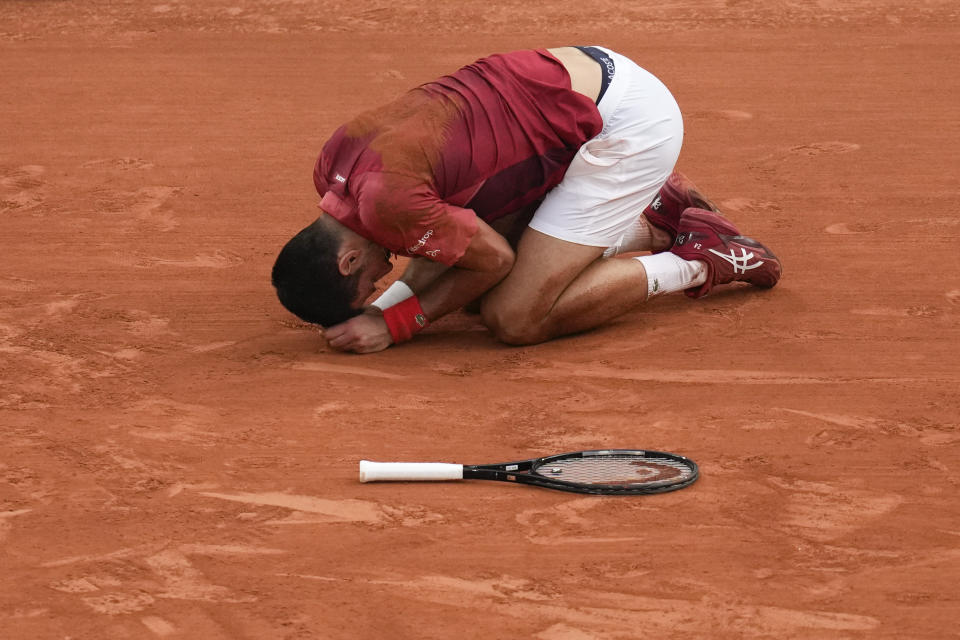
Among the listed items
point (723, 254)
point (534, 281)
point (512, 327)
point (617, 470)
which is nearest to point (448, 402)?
point (512, 327)

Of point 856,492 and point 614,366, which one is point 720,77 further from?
point 856,492

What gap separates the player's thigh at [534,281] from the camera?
469cm

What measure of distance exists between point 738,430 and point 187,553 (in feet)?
5.54

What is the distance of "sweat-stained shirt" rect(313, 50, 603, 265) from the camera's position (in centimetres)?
432

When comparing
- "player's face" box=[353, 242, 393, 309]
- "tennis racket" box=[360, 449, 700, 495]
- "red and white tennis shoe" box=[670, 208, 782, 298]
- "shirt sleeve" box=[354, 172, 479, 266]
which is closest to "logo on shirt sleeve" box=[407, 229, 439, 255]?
"shirt sleeve" box=[354, 172, 479, 266]

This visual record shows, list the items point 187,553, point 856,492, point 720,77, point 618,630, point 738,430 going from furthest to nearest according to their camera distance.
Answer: point 720,77 → point 738,430 → point 856,492 → point 187,553 → point 618,630

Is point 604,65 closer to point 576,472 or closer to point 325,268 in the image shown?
point 325,268

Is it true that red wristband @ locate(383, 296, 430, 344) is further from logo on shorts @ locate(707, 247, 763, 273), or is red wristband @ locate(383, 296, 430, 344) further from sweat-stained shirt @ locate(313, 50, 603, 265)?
logo on shorts @ locate(707, 247, 763, 273)

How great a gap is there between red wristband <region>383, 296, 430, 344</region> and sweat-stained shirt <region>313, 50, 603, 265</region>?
1.10 ft

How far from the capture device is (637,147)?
478 centimetres

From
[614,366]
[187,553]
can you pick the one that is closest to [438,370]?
[614,366]

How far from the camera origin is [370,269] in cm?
455

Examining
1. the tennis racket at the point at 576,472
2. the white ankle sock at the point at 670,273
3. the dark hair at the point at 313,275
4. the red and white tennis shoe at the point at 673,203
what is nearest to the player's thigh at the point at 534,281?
the white ankle sock at the point at 670,273

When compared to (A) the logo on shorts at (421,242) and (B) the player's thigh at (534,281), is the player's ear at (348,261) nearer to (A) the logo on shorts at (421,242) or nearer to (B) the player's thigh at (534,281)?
(A) the logo on shorts at (421,242)
